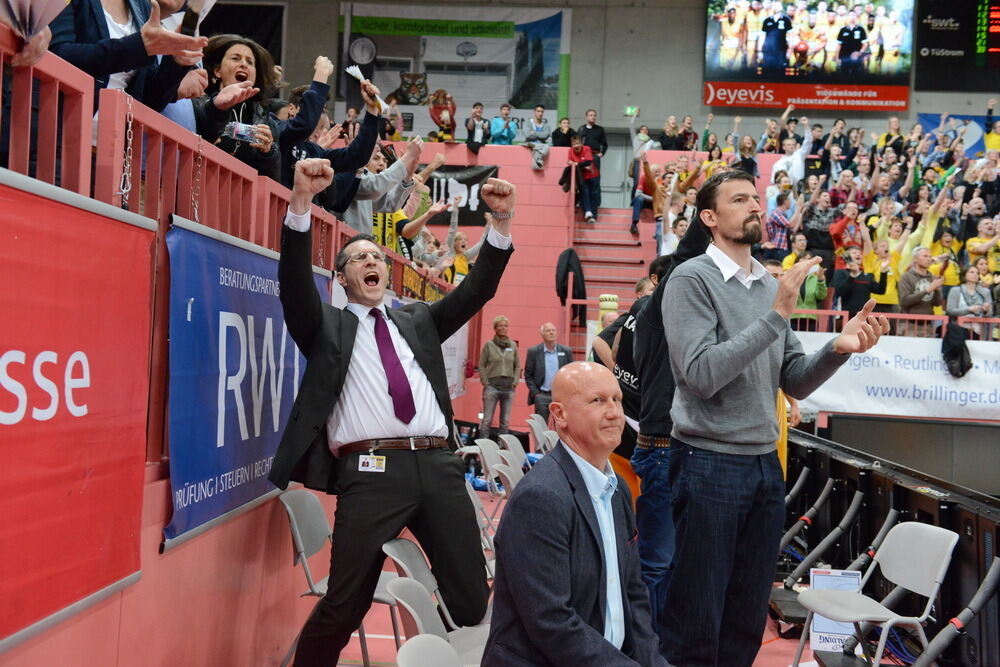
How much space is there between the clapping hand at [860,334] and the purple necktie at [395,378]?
57.1 inches

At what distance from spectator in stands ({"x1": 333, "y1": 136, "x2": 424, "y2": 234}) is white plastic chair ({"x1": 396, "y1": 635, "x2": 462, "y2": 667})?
3.45 metres

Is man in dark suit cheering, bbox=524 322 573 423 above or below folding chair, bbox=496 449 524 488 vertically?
above

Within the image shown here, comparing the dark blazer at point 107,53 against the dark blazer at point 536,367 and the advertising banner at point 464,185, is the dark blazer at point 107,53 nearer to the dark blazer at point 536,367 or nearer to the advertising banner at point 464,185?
the dark blazer at point 536,367

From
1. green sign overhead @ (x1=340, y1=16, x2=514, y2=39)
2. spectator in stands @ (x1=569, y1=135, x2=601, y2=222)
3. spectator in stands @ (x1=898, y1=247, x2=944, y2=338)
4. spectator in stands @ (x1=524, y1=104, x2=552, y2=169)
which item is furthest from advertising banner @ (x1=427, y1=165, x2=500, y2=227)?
spectator in stands @ (x1=898, y1=247, x2=944, y2=338)

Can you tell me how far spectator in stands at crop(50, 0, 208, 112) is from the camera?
8.11 feet

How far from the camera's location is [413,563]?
10.8 ft

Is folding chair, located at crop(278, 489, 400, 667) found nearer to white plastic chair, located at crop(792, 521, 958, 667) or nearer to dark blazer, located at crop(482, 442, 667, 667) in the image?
dark blazer, located at crop(482, 442, 667, 667)

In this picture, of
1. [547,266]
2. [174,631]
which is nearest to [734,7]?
[547,266]

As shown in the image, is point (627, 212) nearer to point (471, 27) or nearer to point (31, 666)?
point (471, 27)

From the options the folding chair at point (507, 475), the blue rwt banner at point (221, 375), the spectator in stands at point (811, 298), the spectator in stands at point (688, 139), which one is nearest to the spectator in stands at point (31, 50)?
the blue rwt banner at point (221, 375)

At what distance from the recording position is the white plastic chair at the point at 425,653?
2.06 metres

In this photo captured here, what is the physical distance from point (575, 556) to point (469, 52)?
845 inches

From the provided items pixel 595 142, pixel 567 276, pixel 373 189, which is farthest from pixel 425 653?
pixel 595 142

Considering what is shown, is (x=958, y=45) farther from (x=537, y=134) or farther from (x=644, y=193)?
(x=537, y=134)
